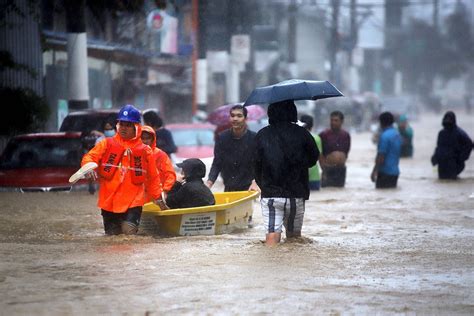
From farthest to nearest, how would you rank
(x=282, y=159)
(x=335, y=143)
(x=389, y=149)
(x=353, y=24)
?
(x=353, y=24)
(x=335, y=143)
(x=389, y=149)
(x=282, y=159)

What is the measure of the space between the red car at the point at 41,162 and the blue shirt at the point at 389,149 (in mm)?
5236

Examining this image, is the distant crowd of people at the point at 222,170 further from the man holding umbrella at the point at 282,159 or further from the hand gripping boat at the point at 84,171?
the hand gripping boat at the point at 84,171

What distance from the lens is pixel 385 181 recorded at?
69.6ft

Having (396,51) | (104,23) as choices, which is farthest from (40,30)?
(396,51)

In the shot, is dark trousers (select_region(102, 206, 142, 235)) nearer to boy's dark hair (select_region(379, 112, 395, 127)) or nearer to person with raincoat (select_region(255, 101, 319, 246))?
person with raincoat (select_region(255, 101, 319, 246))

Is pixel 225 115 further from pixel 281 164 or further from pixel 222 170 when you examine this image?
pixel 281 164

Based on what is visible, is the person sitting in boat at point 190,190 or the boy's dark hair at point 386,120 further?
the boy's dark hair at point 386,120

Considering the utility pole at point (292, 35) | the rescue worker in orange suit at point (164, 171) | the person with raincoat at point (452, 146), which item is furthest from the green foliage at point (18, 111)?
the utility pole at point (292, 35)

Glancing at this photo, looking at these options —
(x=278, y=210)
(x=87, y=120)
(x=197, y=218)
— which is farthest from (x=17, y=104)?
(x=278, y=210)

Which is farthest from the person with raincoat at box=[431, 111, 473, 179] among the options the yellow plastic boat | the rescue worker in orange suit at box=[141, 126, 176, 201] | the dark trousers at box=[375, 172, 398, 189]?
the rescue worker in orange suit at box=[141, 126, 176, 201]

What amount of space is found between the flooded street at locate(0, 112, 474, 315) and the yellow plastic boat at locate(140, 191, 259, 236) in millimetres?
151

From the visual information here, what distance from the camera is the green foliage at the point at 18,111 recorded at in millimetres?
23297

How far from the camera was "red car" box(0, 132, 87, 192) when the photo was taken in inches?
722

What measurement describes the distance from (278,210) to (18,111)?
13.0 m
